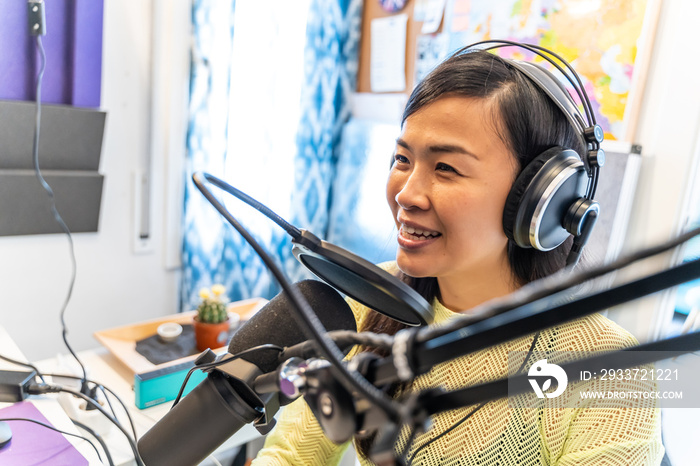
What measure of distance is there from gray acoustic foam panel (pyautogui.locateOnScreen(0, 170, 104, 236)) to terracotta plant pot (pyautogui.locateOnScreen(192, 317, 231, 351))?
1.79 feet

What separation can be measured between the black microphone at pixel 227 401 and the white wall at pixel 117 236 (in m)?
1.27

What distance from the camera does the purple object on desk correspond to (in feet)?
2.43

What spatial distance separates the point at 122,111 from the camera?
1.53 metres

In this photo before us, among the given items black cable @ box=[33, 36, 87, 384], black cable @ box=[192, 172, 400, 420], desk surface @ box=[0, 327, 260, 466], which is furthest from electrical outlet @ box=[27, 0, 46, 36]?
black cable @ box=[192, 172, 400, 420]

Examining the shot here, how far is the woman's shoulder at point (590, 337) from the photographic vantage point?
0.73m

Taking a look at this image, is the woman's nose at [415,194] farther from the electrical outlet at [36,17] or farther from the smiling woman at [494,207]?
the electrical outlet at [36,17]

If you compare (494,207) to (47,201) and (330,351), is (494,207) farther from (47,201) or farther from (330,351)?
(47,201)

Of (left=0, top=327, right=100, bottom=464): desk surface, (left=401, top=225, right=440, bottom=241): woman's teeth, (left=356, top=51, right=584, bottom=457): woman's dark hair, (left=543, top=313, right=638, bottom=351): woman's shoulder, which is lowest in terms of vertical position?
(left=0, top=327, right=100, bottom=464): desk surface

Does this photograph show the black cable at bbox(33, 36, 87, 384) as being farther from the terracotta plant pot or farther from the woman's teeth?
the woman's teeth

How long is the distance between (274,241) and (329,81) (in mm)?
607

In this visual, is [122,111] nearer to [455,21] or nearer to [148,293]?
[148,293]

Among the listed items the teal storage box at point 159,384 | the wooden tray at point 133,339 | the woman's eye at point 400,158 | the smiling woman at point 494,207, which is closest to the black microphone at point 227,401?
the smiling woman at point 494,207

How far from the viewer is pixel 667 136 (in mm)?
1078

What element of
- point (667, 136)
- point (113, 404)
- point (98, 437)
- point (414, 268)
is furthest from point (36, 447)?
point (667, 136)
